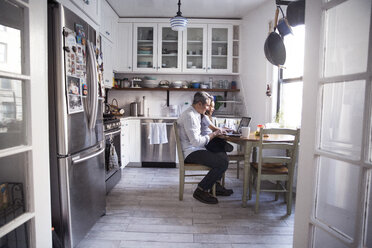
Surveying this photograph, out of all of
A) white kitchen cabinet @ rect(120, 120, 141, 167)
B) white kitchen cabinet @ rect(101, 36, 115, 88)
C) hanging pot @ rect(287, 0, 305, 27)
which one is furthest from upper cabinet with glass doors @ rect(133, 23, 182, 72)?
hanging pot @ rect(287, 0, 305, 27)

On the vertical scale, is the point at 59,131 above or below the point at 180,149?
above

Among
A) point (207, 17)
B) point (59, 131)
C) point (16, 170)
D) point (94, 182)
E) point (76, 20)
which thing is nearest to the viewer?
point (16, 170)

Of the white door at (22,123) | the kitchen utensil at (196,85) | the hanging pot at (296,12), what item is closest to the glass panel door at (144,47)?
the kitchen utensil at (196,85)

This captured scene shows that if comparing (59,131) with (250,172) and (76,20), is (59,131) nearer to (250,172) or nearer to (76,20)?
(76,20)

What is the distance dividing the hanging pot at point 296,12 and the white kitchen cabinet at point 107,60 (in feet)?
8.82

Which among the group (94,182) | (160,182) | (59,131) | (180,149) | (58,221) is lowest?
(160,182)

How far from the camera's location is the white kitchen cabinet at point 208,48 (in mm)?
4535

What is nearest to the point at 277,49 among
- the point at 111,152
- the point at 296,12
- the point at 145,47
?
the point at 296,12

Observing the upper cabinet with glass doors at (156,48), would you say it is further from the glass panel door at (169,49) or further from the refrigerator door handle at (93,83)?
the refrigerator door handle at (93,83)

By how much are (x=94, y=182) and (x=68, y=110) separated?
0.75 metres

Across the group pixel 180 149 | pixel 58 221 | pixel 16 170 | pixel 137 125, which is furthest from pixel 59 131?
pixel 137 125

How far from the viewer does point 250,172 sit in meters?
2.82

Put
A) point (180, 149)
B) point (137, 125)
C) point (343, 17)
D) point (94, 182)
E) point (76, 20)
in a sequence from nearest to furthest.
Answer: point (343, 17) < point (76, 20) < point (94, 182) < point (180, 149) < point (137, 125)

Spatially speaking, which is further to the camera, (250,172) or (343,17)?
(250,172)
